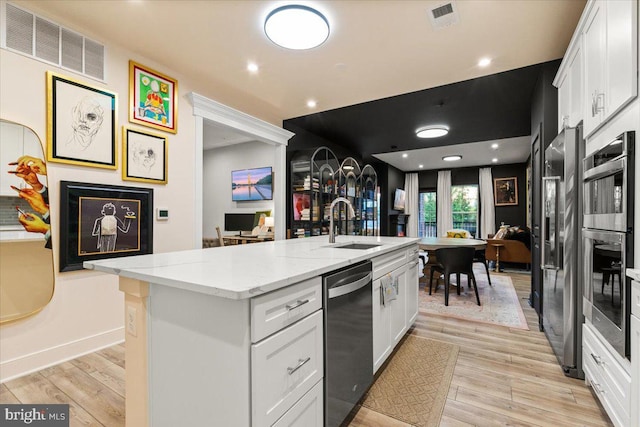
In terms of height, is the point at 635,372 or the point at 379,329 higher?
the point at 635,372

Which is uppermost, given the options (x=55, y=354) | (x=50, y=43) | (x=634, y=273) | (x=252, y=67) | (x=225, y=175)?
(x=252, y=67)

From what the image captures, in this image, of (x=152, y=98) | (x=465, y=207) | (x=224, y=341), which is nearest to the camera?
(x=224, y=341)

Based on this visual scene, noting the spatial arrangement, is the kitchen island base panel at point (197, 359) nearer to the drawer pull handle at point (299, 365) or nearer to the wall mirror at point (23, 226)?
the drawer pull handle at point (299, 365)

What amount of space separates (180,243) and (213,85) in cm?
192

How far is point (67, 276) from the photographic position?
95.7 inches

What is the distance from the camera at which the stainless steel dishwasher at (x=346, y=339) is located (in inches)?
56.6

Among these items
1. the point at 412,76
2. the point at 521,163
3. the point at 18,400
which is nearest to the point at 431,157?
the point at 521,163

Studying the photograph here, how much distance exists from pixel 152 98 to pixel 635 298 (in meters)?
3.87

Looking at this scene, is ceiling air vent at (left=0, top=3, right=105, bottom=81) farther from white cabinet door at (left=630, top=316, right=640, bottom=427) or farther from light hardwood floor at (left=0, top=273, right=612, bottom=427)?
white cabinet door at (left=630, top=316, right=640, bottom=427)

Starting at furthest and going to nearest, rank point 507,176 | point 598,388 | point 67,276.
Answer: point 507,176 → point 67,276 → point 598,388

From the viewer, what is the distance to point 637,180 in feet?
4.51

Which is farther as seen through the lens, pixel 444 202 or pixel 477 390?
pixel 444 202

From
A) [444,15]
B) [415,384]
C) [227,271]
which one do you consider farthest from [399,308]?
[444,15]

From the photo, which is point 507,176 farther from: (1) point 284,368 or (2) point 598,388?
(1) point 284,368
